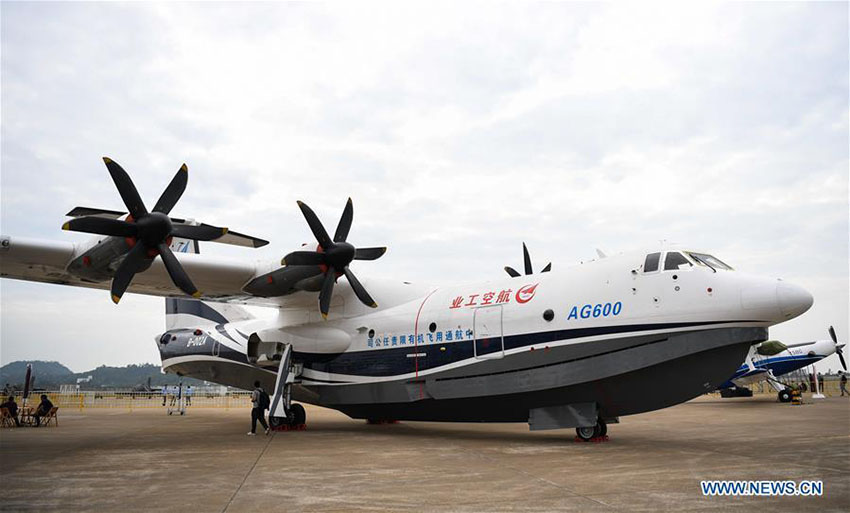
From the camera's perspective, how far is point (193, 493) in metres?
6.85

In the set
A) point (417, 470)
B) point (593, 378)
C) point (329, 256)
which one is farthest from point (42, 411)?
point (593, 378)

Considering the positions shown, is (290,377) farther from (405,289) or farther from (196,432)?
(405,289)

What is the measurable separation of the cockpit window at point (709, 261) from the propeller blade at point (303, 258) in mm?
7856

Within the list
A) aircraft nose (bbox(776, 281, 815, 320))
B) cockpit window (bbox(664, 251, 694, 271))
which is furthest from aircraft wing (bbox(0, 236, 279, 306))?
aircraft nose (bbox(776, 281, 815, 320))

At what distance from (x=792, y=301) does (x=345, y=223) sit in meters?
9.24

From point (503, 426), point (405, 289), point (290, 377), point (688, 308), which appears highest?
point (405, 289)

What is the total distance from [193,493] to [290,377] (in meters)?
9.21

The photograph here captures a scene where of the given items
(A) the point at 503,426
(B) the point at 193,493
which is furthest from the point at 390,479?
(A) the point at 503,426

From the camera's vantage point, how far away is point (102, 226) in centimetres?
1149

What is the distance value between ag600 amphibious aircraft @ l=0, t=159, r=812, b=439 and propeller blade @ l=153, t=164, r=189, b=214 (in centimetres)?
3

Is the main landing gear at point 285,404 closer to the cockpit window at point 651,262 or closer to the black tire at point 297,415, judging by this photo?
the black tire at point 297,415

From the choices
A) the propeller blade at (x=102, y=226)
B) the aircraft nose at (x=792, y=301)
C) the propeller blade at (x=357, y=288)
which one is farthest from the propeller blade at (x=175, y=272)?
the aircraft nose at (x=792, y=301)

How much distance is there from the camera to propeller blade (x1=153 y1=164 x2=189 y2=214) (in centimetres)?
1212

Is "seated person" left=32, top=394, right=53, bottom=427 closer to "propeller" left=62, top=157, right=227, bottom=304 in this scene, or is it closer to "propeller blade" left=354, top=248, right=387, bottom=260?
"propeller" left=62, top=157, right=227, bottom=304
